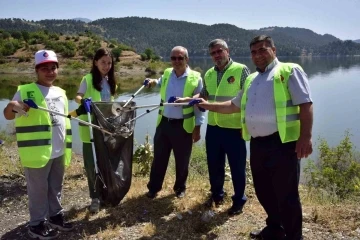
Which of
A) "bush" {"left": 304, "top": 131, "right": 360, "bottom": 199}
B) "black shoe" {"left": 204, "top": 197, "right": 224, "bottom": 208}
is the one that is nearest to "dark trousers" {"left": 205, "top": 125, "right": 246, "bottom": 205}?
"black shoe" {"left": 204, "top": 197, "right": 224, "bottom": 208}

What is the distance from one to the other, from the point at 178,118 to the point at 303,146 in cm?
191

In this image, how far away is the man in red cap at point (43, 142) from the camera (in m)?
3.77

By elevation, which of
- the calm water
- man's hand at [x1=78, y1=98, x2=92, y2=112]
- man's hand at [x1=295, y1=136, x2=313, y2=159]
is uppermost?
man's hand at [x1=78, y1=98, x2=92, y2=112]

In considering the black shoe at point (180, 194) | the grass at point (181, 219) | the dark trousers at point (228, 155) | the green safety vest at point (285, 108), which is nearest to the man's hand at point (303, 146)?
the green safety vest at point (285, 108)

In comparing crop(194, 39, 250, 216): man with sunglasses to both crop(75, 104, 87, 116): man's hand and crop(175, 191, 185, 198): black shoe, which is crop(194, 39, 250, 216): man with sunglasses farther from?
crop(75, 104, 87, 116): man's hand

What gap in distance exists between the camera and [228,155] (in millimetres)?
4496

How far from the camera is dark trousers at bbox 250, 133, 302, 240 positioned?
3.44 metres


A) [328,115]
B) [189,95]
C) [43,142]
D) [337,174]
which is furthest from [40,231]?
[328,115]

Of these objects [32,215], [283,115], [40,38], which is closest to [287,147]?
[283,115]

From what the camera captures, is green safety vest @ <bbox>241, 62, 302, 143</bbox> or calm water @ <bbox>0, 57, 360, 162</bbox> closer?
green safety vest @ <bbox>241, 62, 302, 143</bbox>

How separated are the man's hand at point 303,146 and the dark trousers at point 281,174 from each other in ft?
0.29

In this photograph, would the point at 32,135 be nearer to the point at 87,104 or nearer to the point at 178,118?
the point at 87,104

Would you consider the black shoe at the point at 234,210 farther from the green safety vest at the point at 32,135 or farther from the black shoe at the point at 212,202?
the green safety vest at the point at 32,135

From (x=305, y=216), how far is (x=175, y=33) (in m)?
175
